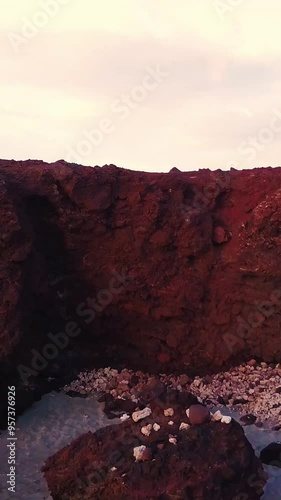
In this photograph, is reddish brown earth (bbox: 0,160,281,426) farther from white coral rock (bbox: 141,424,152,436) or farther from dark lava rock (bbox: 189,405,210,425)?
dark lava rock (bbox: 189,405,210,425)

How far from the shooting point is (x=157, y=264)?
8.95m

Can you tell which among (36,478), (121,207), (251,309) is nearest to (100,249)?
(121,207)

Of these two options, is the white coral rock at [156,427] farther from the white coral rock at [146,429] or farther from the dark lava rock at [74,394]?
the dark lava rock at [74,394]

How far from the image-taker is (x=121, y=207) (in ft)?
28.8

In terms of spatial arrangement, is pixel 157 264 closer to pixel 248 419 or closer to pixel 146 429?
pixel 248 419

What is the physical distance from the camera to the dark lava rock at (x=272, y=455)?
631cm

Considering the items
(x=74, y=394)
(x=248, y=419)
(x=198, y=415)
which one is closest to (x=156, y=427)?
(x=198, y=415)

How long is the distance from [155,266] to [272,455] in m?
3.49

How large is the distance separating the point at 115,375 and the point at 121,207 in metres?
2.61

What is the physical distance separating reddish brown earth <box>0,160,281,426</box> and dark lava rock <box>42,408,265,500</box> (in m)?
3.05

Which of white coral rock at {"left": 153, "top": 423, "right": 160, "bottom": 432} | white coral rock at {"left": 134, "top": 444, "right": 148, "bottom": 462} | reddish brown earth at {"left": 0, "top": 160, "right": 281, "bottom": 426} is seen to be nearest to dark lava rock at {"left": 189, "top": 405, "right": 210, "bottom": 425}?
white coral rock at {"left": 153, "top": 423, "right": 160, "bottom": 432}

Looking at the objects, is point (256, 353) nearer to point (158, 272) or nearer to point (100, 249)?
point (158, 272)

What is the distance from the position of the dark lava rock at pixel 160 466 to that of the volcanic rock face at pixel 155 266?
3.08 metres

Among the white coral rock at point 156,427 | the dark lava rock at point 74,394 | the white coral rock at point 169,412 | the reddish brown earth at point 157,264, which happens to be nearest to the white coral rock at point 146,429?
the white coral rock at point 156,427
